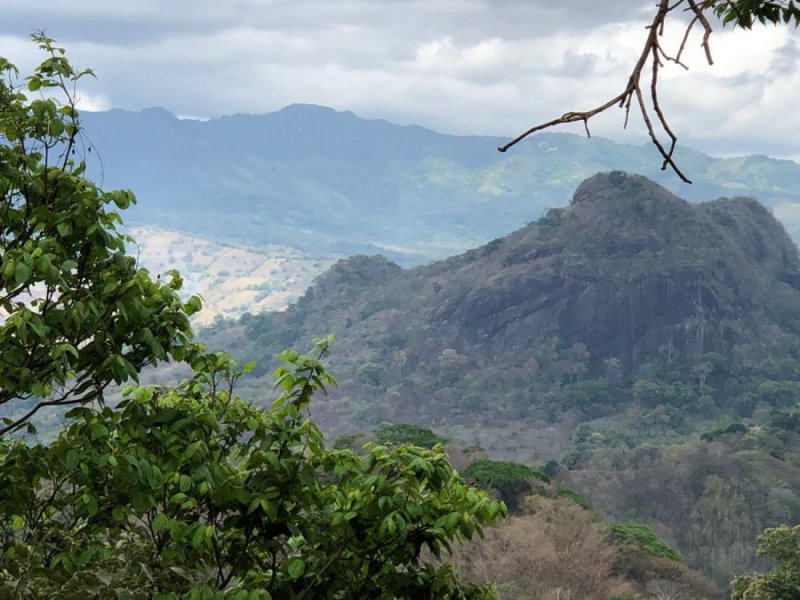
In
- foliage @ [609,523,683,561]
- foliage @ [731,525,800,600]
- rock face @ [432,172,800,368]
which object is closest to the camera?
foliage @ [731,525,800,600]

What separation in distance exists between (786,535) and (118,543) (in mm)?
29306

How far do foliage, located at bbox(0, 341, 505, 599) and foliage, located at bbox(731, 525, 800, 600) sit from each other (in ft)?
84.6

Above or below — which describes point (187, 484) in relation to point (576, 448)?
above

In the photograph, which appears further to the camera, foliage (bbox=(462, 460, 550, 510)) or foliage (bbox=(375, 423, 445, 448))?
foliage (bbox=(375, 423, 445, 448))

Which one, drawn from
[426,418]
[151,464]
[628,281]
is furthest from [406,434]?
[628,281]

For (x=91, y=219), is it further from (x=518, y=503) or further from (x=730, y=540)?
(x=730, y=540)

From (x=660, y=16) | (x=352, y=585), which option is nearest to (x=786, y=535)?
(x=352, y=585)

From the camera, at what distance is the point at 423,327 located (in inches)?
4899

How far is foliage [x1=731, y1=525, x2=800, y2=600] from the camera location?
93.6ft

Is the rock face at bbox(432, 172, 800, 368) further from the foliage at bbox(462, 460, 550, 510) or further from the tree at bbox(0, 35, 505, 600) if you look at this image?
the tree at bbox(0, 35, 505, 600)

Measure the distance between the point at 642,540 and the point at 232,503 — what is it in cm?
3479

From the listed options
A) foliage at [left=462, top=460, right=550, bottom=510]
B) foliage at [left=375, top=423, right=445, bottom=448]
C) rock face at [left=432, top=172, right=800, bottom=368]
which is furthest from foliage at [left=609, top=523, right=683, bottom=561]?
rock face at [left=432, top=172, right=800, bottom=368]

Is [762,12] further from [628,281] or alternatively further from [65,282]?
[628,281]

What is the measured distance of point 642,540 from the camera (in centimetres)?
3772
